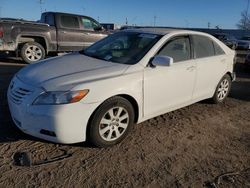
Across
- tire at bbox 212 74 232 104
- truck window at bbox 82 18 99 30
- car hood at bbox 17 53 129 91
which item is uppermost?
truck window at bbox 82 18 99 30

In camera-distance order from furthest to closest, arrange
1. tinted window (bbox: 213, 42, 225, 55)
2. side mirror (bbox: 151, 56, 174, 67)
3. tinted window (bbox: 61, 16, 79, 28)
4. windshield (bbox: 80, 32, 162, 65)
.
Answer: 1. tinted window (bbox: 61, 16, 79, 28)
2. tinted window (bbox: 213, 42, 225, 55)
3. windshield (bbox: 80, 32, 162, 65)
4. side mirror (bbox: 151, 56, 174, 67)

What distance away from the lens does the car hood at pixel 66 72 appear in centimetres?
395

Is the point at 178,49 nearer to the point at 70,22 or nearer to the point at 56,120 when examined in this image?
the point at 56,120

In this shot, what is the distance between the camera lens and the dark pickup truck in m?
10.2

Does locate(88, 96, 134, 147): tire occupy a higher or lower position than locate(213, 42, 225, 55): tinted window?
lower

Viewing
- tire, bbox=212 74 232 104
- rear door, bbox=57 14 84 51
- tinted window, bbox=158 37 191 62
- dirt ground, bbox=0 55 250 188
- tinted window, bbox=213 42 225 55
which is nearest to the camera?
dirt ground, bbox=0 55 250 188

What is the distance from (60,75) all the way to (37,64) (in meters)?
0.85

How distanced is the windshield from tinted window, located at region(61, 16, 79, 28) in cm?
636

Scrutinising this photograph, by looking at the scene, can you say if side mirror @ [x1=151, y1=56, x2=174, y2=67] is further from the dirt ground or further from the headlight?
the headlight

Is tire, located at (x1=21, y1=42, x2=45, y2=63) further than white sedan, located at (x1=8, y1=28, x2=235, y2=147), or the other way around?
tire, located at (x1=21, y1=42, x2=45, y2=63)

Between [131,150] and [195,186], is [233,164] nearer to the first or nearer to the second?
[195,186]

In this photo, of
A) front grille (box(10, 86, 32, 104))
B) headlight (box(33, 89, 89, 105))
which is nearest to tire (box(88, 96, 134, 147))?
headlight (box(33, 89, 89, 105))

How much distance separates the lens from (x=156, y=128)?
5039 mm

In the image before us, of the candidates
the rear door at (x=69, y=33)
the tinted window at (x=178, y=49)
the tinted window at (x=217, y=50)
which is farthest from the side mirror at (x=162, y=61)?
the rear door at (x=69, y=33)
